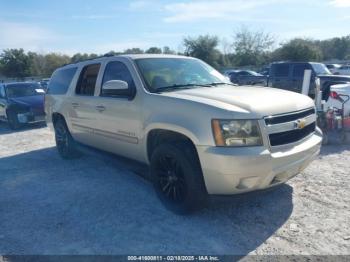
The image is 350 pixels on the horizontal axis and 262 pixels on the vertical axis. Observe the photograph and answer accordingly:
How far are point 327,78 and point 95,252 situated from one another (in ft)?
27.7

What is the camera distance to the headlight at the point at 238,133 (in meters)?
3.27

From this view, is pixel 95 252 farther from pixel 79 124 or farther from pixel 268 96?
pixel 79 124

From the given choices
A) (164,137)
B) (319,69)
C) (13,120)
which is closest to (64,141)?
(164,137)

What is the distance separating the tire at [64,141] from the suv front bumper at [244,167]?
3804 mm

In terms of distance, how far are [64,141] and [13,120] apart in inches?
221

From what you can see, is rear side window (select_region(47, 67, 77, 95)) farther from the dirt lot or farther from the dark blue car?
the dark blue car

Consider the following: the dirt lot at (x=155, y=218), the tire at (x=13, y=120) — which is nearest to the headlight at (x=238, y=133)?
the dirt lot at (x=155, y=218)

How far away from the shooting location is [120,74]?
4.73m

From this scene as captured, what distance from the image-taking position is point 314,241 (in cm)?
322

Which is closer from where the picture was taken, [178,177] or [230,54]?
[178,177]

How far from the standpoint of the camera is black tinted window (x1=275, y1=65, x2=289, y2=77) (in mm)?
14781

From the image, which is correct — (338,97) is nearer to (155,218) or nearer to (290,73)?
(155,218)

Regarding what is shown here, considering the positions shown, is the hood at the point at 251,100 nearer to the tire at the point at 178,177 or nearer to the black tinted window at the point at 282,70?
the tire at the point at 178,177

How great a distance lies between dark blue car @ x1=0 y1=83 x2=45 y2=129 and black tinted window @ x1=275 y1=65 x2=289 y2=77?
10.1 m
